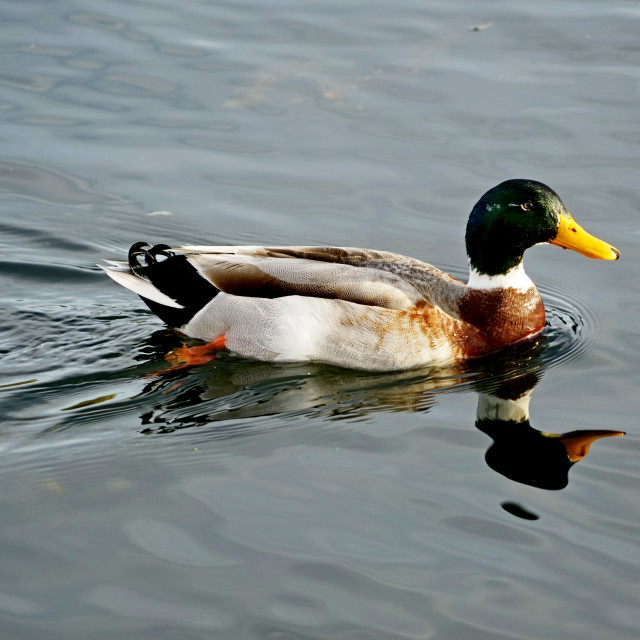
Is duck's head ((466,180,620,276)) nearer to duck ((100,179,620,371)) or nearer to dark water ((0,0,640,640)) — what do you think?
duck ((100,179,620,371))

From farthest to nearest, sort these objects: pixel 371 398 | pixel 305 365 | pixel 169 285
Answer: pixel 169 285 → pixel 305 365 → pixel 371 398

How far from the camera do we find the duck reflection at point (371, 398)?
5.71 metres

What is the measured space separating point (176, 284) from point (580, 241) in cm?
287

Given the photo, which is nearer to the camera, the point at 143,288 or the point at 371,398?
the point at 371,398

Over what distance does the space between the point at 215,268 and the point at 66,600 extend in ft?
10.6

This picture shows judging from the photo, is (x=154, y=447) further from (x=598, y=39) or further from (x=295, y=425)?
(x=598, y=39)

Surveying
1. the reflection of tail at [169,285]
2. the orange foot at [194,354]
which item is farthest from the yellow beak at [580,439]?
the reflection of tail at [169,285]

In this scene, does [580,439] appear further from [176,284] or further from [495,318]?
[176,284]

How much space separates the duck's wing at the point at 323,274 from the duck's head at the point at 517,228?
335 millimetres

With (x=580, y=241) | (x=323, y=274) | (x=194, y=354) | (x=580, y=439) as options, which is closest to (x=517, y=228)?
(x=580, y=241)

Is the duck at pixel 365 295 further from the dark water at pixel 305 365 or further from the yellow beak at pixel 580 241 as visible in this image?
the dark water at pixel 305 365

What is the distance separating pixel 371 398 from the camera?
637 centimetres

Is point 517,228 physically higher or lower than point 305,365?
higher

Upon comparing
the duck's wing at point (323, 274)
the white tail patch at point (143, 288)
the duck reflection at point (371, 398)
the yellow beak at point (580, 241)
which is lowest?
the duck reflection at point (371, 398)
